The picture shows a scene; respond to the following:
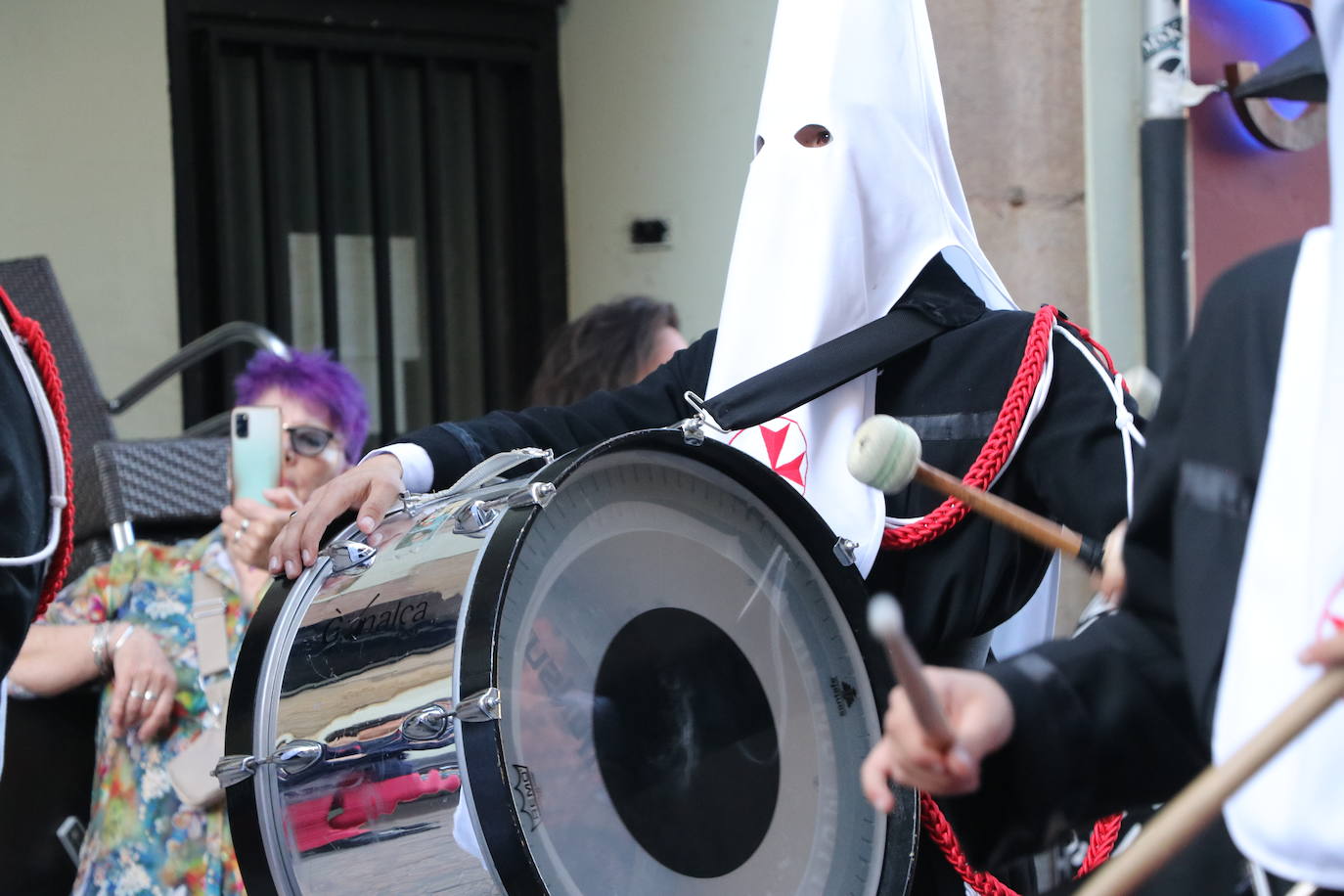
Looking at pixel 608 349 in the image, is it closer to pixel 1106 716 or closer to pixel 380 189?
pixel 380 189

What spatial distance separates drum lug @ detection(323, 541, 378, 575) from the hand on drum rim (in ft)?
0.10

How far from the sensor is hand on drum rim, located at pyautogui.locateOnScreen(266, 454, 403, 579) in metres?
1.91

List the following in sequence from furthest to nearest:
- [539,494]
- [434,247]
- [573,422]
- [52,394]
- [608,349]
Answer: [434,247] → [608,349] → [573,422] → [52,394] → [539,494]

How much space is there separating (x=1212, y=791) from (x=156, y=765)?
90.2 inches

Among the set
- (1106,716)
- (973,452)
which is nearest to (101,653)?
(973,452)

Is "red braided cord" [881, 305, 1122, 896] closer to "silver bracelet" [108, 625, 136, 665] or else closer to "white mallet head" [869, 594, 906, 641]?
"white mallet head" [869, 594, 906, 641]

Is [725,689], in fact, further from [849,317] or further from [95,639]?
[95,639]

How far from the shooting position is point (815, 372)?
6.42ft

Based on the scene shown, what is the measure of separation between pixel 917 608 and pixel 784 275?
481 mm

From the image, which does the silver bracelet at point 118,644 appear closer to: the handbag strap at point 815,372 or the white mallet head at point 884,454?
the handbag strap at point 815,372

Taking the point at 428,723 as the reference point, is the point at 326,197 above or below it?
above

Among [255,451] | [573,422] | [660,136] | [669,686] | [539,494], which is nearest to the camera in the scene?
[539,494]

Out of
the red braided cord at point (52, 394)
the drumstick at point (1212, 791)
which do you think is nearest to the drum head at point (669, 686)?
the red braided cord at point (52, 394)

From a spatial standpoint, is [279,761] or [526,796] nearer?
[526,796]
